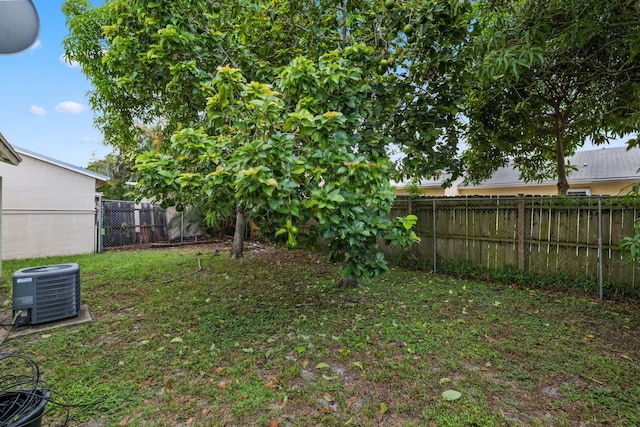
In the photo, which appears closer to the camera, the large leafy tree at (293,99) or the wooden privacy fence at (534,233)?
the large leafy tree at (293,99)

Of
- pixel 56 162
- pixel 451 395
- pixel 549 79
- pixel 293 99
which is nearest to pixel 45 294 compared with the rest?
pixel 293 99

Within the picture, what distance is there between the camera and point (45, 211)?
837cm

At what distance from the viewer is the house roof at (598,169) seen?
9945mm

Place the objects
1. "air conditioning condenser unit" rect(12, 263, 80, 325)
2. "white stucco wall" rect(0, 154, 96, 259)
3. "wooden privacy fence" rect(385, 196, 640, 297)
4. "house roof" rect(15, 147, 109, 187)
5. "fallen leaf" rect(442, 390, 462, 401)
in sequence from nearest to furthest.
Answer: "fallen leaf" rect(442, 390, 462, 401) → "air conditioning condenser unit" rect(12, 263, 80, 325) → "wooden privacy fence" rect(385, 196, 640, 297) → "white stucco wall" rect(0, 154, 96, 259) → "house roof" rect(15, 147, 109, 187)

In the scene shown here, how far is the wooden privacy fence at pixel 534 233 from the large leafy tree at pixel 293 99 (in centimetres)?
164

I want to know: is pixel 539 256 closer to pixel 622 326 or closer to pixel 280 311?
pixel 622 326

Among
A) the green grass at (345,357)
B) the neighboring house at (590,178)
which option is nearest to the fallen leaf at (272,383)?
the green grass at (345,357)

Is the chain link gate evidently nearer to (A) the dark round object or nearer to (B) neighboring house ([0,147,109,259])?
(B) neighboring house ([0,147,109,259])

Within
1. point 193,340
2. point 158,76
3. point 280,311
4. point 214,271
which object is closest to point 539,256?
point 280,311

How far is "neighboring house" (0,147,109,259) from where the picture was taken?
789cm

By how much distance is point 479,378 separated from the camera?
2.45 metres

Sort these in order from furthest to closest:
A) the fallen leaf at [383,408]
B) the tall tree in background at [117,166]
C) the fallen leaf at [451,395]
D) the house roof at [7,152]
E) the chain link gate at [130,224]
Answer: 1. the tall tree in background at [117,166]
2. the chain link gate at [130,224]
3. the house roof at [7,152]
4. the fallen leaf at [451,395]
5. the fallen leaf at [383,408]

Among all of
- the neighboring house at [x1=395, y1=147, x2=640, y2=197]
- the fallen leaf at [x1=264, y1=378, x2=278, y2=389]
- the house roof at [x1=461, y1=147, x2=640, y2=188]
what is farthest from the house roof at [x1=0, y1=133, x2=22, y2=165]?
the house roof at [x1=461, y1=147, x2=640, y2=188]

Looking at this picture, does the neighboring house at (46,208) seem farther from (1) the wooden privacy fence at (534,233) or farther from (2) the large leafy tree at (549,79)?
(2) the large leafy tree at (549,79)
